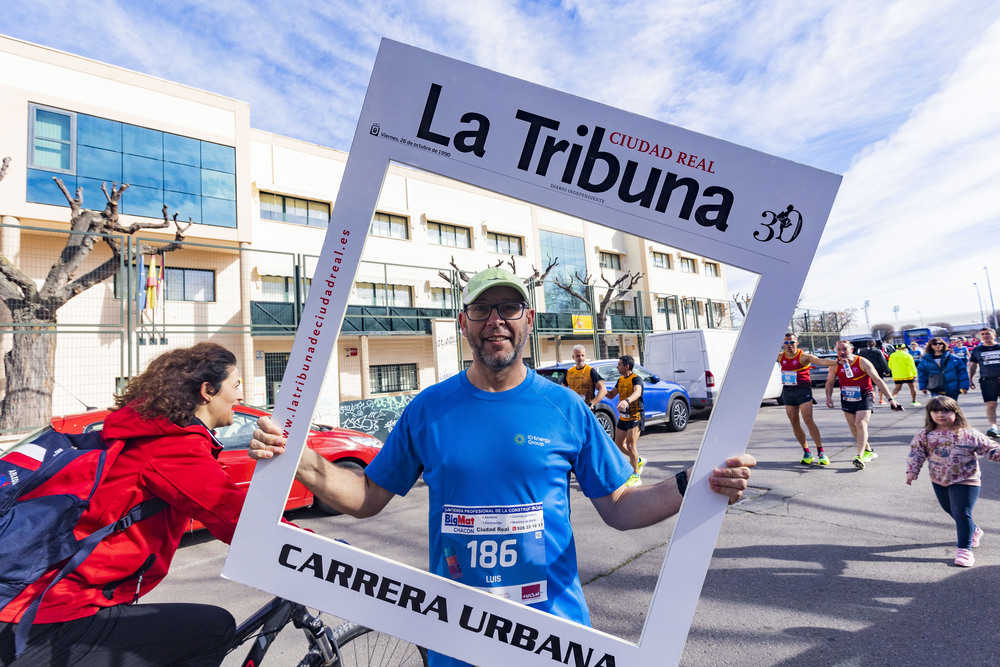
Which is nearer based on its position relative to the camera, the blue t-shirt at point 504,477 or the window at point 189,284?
the blue t-shirt at point 504,477

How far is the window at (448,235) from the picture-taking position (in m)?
23.1

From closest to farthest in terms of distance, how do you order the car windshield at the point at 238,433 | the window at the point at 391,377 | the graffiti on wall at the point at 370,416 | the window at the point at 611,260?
the car windshield at the point at 238,433 → the graffiti on wall at the point at 370,416 → the window at the point at 391,377 → the window at the point at 611,260

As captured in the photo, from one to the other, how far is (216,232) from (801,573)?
67.0 feet

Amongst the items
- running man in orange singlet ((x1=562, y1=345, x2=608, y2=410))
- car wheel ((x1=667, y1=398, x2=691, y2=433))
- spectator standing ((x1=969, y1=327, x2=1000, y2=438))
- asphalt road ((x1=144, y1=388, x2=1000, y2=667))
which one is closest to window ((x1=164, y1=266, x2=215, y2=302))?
asphalt road ((x1=144, y1=388, x2=1000, y2=667))

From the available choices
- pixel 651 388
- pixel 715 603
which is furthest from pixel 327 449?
pixel 651 388

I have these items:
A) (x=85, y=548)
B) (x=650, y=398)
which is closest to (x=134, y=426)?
(x=85, y=548)

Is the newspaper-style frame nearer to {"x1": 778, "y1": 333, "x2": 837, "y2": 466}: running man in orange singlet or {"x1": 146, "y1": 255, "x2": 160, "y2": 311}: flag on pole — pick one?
{"x1": 778, "y1": 333, "x2": 837, "y2": 466}: running man in orange singlet

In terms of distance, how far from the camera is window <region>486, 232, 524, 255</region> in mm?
24859

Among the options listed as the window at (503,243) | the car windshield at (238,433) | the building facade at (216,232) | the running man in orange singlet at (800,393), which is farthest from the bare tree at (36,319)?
the window at (503,243)

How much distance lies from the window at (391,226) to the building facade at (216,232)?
68 mm

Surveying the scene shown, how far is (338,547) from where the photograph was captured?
1200 mm

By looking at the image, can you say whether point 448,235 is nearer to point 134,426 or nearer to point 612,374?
point 612,374

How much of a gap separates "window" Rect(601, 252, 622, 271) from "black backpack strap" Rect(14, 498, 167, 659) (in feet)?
88.7

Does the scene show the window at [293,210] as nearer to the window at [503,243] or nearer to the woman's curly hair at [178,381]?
the window at [503,243]
